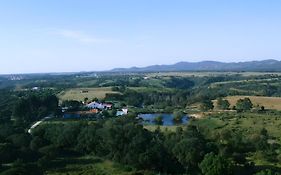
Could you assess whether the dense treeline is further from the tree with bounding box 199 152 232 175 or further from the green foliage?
the green foliage

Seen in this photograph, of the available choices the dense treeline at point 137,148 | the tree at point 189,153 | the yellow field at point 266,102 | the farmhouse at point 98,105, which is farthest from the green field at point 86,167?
the yellow field at point 266,102

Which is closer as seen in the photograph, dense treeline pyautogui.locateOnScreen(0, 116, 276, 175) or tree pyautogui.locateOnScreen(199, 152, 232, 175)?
tree pyautogui.locateOnScreen(199, 152, 232, 175)

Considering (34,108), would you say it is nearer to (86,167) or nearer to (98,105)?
(98,105)

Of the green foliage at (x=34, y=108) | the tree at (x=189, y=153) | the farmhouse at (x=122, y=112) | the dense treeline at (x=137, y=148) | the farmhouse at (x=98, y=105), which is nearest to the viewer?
the dense treeline at (x=137, y=148)

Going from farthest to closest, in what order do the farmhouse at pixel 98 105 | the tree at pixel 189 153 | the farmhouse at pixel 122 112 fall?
1. the farmhouse at pixel 98 105
2. the farmhouse at pixel 122 112
3. the tree at pixel 189 153

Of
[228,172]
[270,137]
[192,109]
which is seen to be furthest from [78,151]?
[192,109]

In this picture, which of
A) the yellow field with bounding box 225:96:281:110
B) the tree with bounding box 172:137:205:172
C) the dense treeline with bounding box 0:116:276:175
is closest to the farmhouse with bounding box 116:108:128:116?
the yellow field with bounding box 225:96:281:110

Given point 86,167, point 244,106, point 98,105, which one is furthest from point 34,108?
point 244,106

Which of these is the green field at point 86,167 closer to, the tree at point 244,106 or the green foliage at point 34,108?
the green foliage at point 34,108

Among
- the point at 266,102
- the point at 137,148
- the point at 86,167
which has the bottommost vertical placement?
the point at 266,102
